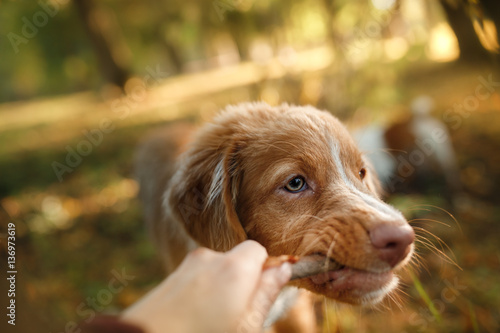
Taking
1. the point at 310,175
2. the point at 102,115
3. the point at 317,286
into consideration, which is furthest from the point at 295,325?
the point at 102,115

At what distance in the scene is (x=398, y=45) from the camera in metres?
9.38

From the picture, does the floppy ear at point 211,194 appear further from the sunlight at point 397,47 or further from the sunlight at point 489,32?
the sunlight at point 397,47

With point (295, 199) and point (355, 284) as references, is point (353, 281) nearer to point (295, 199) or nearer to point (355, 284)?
point (355, 284)

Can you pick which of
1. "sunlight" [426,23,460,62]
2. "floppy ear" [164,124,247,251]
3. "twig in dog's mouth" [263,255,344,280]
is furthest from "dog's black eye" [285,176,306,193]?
"sunlight" [426,23,460,62]

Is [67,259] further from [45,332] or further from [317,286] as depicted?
[317,286]

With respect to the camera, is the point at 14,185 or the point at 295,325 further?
the point at 14,185

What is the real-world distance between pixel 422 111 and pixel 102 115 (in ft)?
35.2

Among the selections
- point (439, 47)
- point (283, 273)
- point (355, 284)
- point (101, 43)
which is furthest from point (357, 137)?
point (101, 43)

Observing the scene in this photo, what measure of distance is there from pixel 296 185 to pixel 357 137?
3903 mm

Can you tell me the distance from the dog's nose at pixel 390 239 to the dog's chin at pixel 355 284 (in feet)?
0.50

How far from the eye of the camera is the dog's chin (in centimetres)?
167

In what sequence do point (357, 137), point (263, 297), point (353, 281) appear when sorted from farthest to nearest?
point (357, 137)
point (353, 281)
point (263, 297)

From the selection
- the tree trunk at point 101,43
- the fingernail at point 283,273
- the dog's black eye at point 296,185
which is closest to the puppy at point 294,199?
the dog's black eye at point 296,185

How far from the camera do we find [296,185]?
213cm
